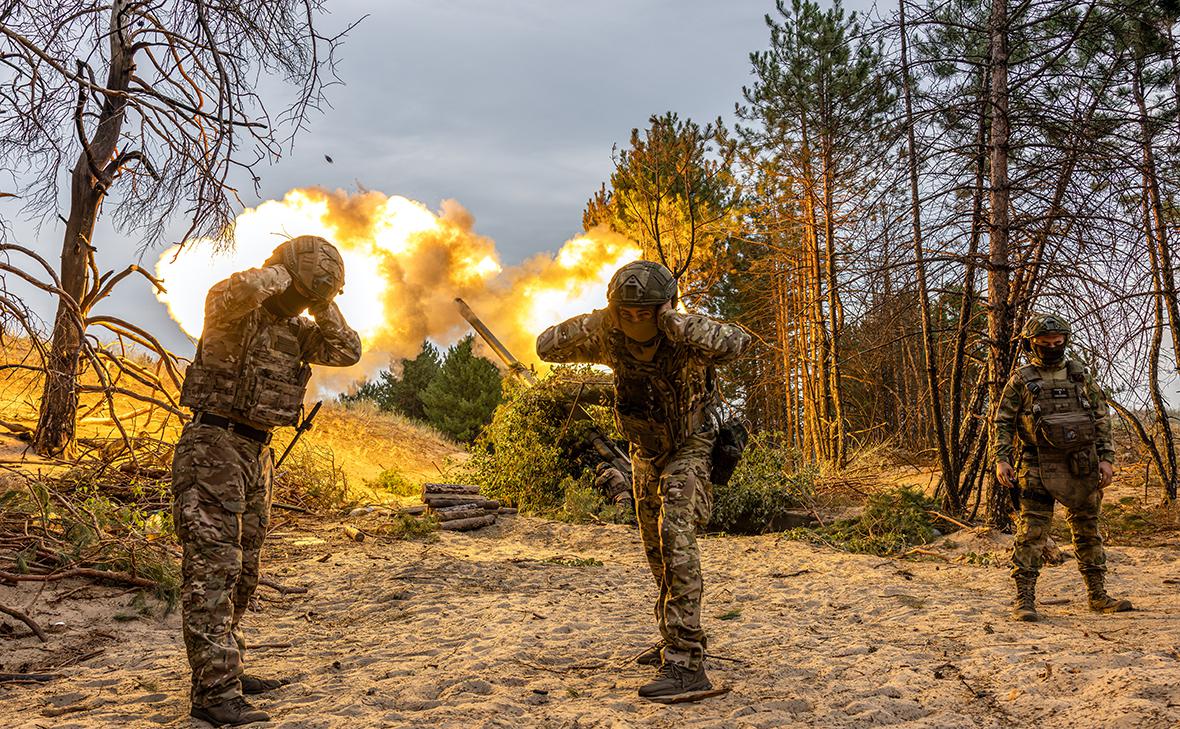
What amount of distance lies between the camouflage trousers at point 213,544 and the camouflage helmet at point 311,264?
2.88 ft

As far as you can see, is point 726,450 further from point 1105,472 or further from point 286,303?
point 1105,472

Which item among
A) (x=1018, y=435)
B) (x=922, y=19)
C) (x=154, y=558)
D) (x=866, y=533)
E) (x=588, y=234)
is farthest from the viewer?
(x=588, y=234)

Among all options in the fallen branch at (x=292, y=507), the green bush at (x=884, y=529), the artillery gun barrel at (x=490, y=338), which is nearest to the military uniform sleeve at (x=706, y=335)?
the green bush at (x=884, y=529)

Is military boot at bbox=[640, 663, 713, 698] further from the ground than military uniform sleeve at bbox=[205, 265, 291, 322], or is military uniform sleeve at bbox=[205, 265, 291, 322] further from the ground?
military uniform sleeve at bbox=[205, 265, 291, 322]

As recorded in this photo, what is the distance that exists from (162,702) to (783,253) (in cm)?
1585

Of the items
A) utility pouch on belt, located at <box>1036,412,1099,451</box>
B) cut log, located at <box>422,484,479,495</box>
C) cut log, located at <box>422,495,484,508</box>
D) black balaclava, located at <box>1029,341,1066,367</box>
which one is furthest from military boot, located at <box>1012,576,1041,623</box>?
cut log, located at <box>422,484,479,495</box>

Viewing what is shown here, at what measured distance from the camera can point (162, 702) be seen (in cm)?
423

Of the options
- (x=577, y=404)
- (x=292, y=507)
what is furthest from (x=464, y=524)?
(x=577, y=404)

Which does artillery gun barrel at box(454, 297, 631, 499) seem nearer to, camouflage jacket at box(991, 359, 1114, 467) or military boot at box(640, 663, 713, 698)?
camouflage jacket at box(991, 359, 1114, 467)

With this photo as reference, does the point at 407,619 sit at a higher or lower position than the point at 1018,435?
lower

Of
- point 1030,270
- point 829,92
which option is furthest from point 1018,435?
point 829,92

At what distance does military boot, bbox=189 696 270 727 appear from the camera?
3814mm

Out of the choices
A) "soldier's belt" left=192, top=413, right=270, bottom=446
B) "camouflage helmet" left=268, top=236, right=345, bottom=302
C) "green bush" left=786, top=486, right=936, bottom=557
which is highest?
"camouflage helmet" left=268, top=236, right=345, bottom=302

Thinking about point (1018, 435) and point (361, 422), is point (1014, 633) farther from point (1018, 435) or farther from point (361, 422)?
point (361, 422)
